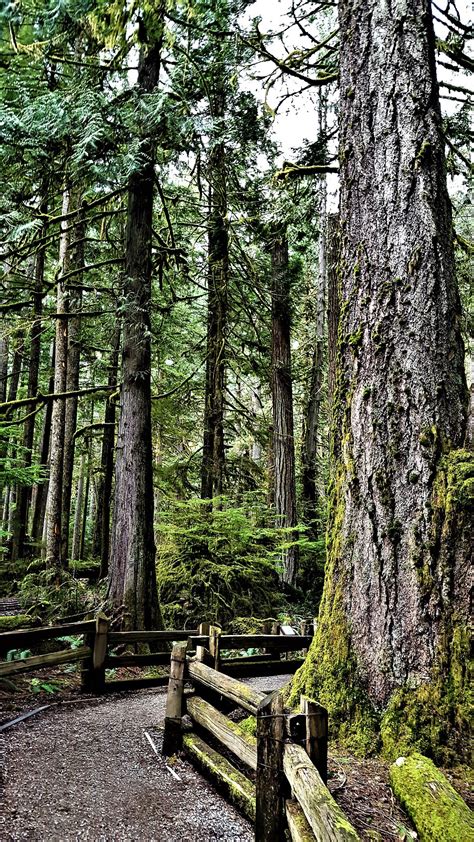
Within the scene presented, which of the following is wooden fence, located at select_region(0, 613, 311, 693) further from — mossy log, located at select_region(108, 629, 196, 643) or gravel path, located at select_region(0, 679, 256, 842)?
gravel path, located at select_region(0, 679, 256, 842)

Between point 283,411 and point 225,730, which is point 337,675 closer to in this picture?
point 225,730

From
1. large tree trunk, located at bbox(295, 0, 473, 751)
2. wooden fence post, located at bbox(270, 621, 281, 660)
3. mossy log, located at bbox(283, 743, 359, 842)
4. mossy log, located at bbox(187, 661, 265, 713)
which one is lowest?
wooden fence post, located at bbox(270, 621, 281, 660)

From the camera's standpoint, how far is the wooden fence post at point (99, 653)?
6484 mm

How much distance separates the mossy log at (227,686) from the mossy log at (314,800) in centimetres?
87

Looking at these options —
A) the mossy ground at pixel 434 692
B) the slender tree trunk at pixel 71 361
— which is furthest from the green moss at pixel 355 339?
the slender tree trunk at pixel 71 361

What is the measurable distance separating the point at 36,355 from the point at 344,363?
14.0 metres

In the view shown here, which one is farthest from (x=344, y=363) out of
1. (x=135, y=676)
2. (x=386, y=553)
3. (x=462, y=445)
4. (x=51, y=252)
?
(x=51, y=252)

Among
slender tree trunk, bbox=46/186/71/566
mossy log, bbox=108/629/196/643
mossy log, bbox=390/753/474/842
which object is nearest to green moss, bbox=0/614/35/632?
mossy log, bbox=108/629/196/643

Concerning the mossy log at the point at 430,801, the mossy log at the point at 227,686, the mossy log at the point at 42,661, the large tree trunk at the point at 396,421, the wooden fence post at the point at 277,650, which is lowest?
the wooden fence post at the point at 277,650

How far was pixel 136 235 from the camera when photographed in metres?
8.88

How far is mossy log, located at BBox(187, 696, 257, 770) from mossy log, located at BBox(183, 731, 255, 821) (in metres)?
0.15

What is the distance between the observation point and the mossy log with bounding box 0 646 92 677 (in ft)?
17.7

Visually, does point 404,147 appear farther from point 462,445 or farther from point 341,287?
point 462,445

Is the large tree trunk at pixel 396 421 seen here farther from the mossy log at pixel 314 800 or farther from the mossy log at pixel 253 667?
the mossy log at pixel 253 667
